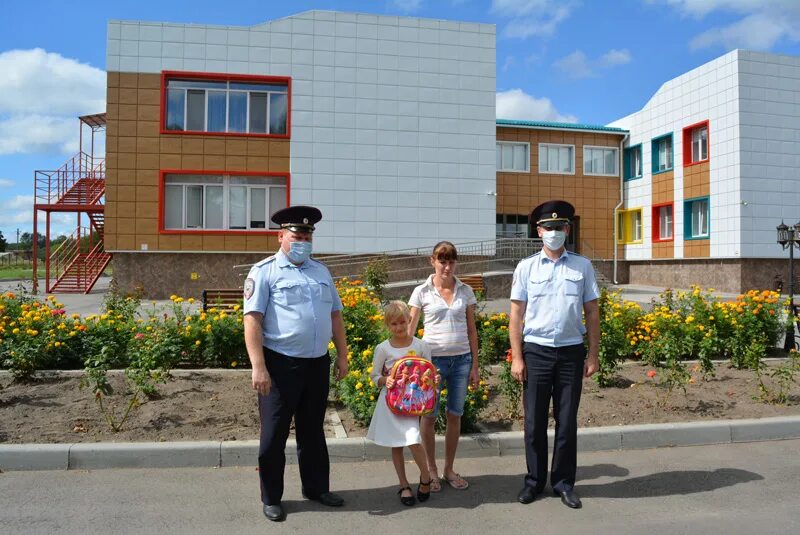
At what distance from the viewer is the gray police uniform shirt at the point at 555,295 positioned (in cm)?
440

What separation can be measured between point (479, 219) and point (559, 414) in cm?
1804

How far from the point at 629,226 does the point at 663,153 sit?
12.6ft

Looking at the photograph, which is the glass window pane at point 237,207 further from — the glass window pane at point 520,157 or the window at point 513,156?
the glass window pane at point 520,157

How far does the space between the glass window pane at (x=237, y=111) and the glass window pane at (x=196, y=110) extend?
88 centimetres

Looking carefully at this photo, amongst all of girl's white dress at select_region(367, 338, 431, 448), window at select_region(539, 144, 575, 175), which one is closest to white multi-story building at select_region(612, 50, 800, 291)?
window at select_region(539, 144, 575, 175)

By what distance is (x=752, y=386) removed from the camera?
7.11m

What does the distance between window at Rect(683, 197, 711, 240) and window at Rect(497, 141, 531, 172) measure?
7015 mm

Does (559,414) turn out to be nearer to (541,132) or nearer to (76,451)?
(76,451)

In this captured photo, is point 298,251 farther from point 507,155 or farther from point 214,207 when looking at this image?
point 507,155

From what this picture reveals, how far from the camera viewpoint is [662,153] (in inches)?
1065

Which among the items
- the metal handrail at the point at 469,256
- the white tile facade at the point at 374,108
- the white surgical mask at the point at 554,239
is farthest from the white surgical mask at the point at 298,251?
the white tile facade at the point at 374,108

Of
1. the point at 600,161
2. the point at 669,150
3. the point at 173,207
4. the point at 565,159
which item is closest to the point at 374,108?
the point at 173,207

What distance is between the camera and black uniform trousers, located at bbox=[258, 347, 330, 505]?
13.5ft

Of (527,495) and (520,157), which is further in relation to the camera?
(520,157)
